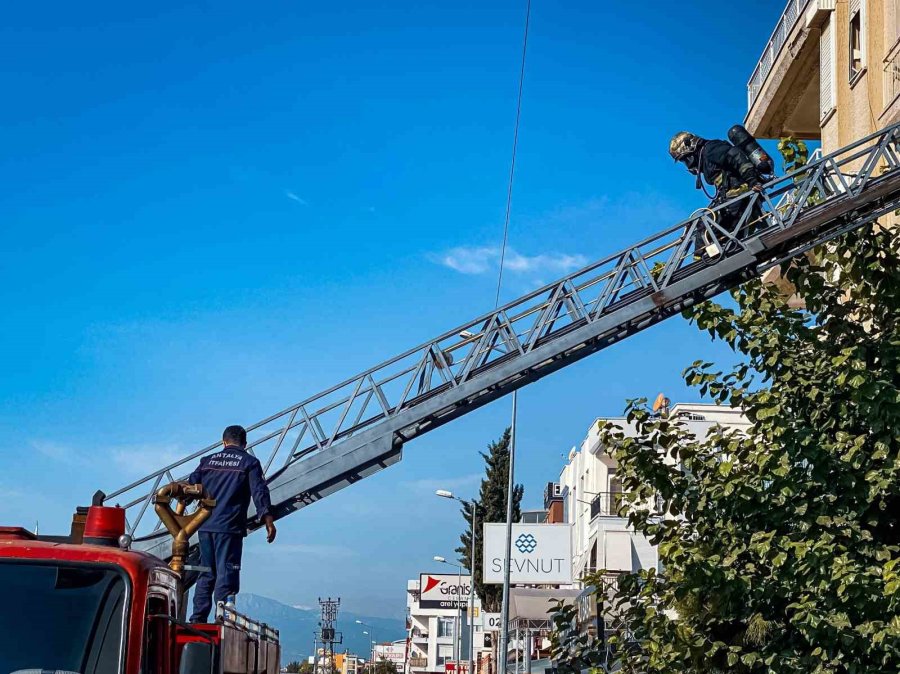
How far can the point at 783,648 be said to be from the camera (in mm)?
11055

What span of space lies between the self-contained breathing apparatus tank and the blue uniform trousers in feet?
26.5

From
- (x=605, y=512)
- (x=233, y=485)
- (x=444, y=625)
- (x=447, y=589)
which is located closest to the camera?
(x=233, y=485)

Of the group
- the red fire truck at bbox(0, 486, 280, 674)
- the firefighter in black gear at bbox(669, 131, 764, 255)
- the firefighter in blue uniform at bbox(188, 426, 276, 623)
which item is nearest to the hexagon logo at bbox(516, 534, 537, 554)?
the firefighter in black gear at bbox(669, 131, 764, 255)

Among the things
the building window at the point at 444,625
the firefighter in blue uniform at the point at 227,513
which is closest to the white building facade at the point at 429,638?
the building window at the point at 444,625

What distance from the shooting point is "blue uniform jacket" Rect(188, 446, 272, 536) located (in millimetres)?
9562

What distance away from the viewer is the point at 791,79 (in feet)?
75.7

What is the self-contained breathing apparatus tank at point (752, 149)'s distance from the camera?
14008mm

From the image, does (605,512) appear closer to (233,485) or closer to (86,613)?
(233,485)

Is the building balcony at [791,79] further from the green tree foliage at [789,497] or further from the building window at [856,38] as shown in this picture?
the green tree foliage at [789,497]

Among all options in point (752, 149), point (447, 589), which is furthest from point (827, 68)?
point (447, 589)

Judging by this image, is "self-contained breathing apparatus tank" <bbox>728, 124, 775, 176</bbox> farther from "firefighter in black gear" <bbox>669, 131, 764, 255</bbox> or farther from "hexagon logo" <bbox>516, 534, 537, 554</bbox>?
"hexagon logo" <bbox>516, 534, 537, 554</bbox>

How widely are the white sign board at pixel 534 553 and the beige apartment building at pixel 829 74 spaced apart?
2863cm

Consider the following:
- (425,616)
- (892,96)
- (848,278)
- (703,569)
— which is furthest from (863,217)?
(425,616)

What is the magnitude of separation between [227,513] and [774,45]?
718 inches
